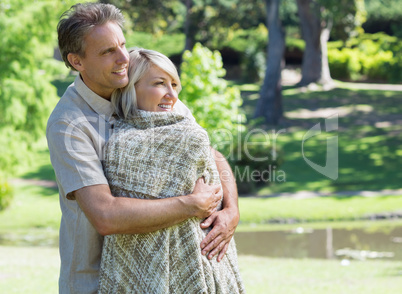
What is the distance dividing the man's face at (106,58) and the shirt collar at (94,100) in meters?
0.04

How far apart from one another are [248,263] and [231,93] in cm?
389

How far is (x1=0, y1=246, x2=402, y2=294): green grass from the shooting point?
694 cm

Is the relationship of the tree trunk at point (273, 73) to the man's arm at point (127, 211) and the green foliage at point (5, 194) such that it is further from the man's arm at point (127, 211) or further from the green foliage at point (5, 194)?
the man's arm at point (127, 211)

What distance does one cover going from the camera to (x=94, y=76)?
7.75ft

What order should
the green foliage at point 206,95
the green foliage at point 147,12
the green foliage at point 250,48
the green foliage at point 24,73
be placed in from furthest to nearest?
the green foliage at point 250,48
the green foliage at point 147,12
the green foliage at point 24,73
the green foliage at point 206,95

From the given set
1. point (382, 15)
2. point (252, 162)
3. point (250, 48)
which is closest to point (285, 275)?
point (252, 162)

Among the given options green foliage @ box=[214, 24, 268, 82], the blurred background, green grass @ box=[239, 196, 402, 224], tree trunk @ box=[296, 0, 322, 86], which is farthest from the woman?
green foliage @ box=[214, 24, 268, 82]

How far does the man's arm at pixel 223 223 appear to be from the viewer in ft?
7.52

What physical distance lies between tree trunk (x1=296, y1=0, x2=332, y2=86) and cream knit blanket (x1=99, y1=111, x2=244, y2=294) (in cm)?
2666

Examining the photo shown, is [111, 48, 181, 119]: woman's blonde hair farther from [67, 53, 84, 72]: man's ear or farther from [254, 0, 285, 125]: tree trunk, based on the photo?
[254, 0, 285, 125]: tree trunk

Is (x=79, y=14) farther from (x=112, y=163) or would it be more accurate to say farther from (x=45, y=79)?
(x=45, y=79)

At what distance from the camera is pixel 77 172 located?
2.16m

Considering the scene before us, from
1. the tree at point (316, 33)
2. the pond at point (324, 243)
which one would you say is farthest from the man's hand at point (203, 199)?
the tree at point (316, 33)

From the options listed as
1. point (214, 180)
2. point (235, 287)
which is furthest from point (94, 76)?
point (235, 287)
